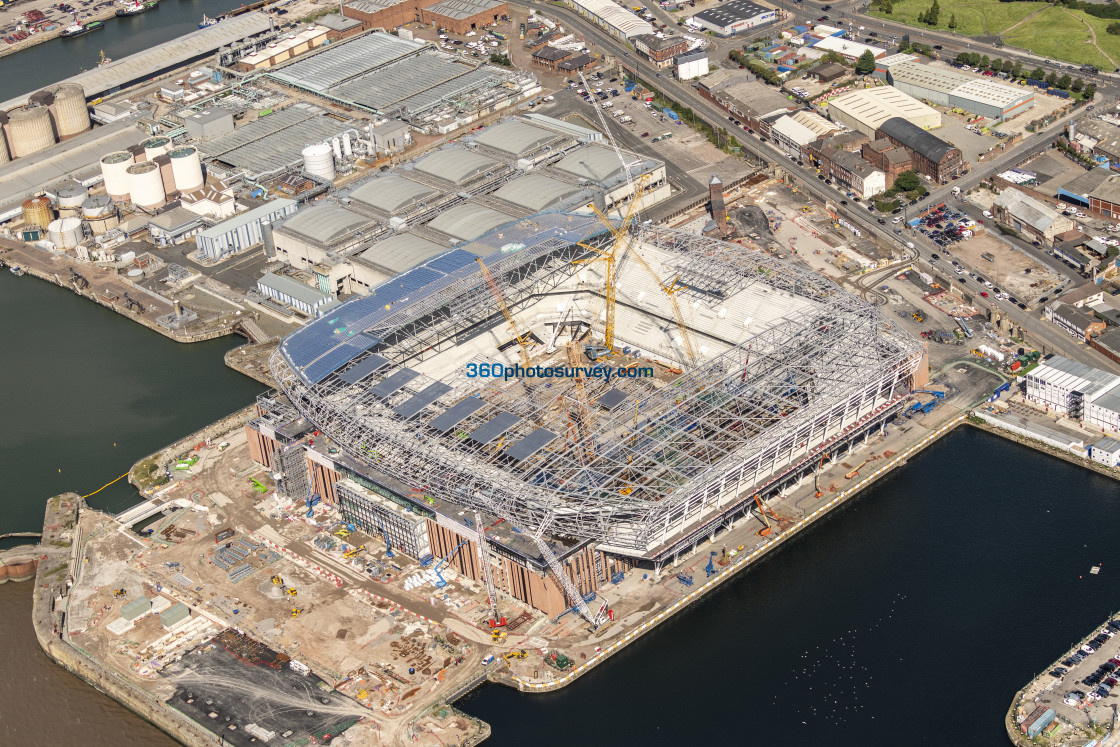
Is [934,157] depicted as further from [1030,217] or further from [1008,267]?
[1008,267]

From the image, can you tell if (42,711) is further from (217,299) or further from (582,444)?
(217,299)

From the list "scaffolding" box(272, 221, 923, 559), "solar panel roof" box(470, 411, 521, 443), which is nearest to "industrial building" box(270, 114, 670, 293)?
"scaffolding" box(272, 221, 923, 559)

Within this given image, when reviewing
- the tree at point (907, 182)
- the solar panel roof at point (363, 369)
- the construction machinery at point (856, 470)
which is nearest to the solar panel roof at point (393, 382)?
the solar panel roof at point (363, 369)

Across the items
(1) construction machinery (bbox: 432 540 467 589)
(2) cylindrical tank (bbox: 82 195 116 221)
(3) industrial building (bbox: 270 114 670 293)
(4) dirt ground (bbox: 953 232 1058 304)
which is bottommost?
(1) construction machinery (bbox: 432 540 467 589)

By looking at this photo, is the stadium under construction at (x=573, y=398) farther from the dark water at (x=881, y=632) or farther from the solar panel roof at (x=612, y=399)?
the dark water at (x=881, y=632)

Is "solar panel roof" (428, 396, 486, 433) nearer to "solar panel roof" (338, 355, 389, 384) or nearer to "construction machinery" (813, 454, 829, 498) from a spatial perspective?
"solar panel roof" (338, 355, 389, 384)

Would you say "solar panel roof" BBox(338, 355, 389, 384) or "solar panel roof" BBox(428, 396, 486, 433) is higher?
"solar panel roof" BBox(338, 355, 389, 384)
